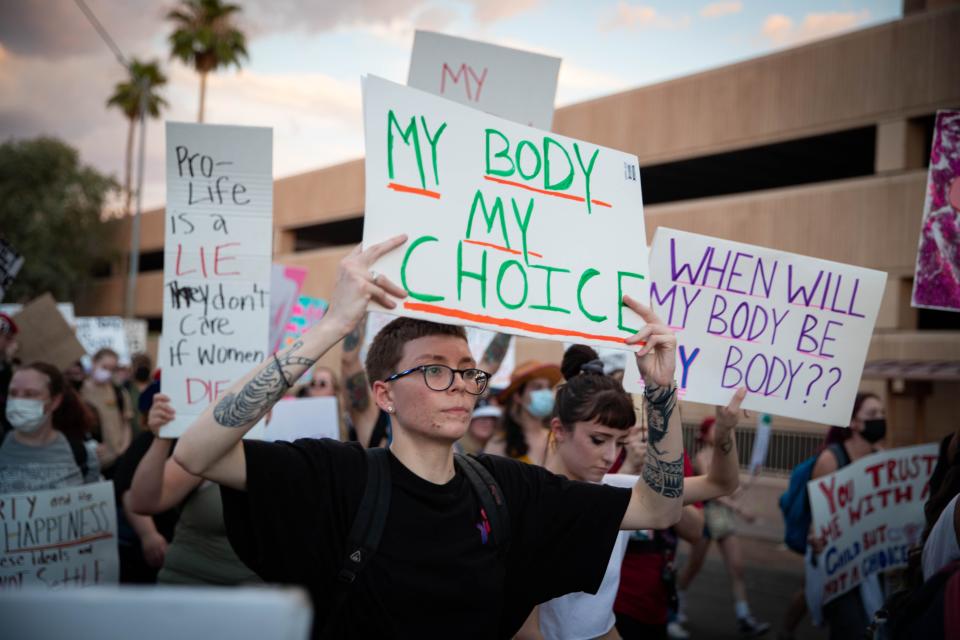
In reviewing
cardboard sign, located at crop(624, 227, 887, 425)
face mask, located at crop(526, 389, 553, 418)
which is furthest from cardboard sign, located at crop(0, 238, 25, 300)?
cardboard sign, located at crop(624, 227, 887, 425)

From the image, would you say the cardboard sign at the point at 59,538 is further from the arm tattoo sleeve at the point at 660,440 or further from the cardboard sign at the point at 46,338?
the cardboard sign at the point at 46,338

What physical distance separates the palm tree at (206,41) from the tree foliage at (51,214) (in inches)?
335

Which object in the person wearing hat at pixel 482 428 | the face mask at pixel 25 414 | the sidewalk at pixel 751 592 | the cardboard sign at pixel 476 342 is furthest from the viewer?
the sidewalk at pixel 751 592

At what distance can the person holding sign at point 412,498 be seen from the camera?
2.17 metres

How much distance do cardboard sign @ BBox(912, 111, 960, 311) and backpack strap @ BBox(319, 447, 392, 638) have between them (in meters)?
2.84

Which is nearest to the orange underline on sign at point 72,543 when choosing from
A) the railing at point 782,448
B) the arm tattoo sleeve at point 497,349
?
the arm tattoo sleeve at point 497,349

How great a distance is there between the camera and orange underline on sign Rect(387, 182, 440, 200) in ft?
7.64

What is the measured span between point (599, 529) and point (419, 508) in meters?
0.66

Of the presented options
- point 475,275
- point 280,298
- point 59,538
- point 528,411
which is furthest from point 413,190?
point 280,298

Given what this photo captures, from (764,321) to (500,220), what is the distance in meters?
1.41

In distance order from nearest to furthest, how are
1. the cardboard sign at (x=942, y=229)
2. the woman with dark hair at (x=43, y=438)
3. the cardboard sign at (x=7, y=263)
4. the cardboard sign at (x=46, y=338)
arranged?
the cardboard sign at (x=942, y=229), the woman with dark hair at (x=43, y=438), the cardboard sign at (x=7, y=263), the cardboard sign at (x=46, y=338)

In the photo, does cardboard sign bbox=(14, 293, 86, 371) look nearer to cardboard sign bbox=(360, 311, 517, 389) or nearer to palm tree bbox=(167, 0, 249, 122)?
cardboard sign bbox=(360, 311, 517, 389)

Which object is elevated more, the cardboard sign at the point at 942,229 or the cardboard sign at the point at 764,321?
the cardboard sign at the point at 942,229

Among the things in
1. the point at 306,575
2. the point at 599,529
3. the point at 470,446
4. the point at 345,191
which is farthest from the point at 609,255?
the point at 345,191
